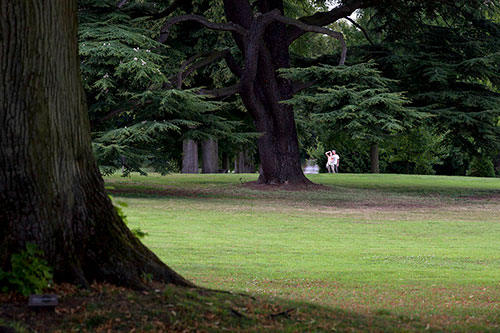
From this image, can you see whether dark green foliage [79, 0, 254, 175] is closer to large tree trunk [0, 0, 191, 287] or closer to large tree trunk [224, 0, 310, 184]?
large tree trunk [224, 0, 310, 184]

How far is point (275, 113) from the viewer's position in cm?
2975

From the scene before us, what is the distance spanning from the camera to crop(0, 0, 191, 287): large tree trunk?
6.08 meters

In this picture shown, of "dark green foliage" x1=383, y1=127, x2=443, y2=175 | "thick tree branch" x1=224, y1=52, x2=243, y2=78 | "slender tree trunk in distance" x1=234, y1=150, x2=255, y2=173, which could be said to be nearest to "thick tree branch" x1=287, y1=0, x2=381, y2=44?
"thick tree branch" x1=224, y1=52, x2=243, y2=78

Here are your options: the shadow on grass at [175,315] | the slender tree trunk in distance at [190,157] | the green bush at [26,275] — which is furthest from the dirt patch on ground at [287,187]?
the green bush at [26,275]

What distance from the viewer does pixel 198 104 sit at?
25766 millimetres

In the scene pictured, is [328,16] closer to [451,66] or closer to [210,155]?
[451,66]

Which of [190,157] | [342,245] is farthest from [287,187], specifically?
[190,157]

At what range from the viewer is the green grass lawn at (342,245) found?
374 inches

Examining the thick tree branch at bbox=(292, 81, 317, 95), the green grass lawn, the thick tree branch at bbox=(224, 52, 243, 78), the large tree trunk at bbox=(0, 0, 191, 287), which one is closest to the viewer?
the large tree trunk at bbox=(0, 0, 191, 287)

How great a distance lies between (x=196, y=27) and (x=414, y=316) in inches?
1065

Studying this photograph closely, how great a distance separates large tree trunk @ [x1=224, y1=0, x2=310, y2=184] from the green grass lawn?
1.64 m

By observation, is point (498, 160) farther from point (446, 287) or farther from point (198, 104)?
point (446, 287)

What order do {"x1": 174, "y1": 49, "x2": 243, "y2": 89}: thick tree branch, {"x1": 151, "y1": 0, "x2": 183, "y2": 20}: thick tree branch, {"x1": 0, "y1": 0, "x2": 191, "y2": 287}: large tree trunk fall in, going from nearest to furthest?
{"x1": 0, "y1": 0, "x2": 191, "y2": 287}: large tree trunk → {"x1": 174, "y1": 49, "x2": 243, "y2": 89}: thick tree branch → {"x1": 151, "y1": 0, "x2": 183, "y2": 20}: thick tree branch

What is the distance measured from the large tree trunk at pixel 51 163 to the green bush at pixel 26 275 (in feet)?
0.35
